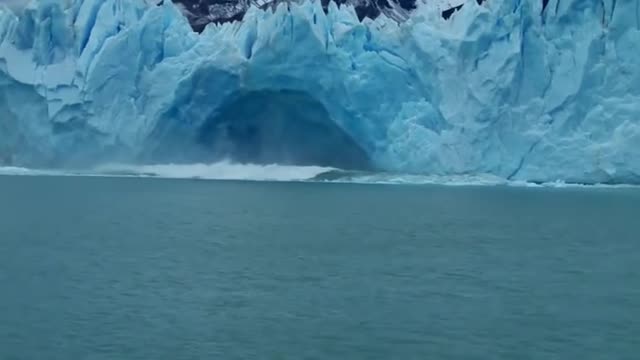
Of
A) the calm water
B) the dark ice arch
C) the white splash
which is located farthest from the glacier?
the calm water

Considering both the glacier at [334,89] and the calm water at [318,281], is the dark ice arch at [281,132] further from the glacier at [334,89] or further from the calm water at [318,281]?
the calm water at [318,281]

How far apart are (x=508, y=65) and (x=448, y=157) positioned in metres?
2.44

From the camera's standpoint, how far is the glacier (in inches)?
907

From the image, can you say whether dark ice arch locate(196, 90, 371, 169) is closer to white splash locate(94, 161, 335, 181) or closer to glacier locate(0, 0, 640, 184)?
glacier locate(0, 0, 640, 184)

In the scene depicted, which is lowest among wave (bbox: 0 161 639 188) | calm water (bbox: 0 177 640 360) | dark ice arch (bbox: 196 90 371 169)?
calm water (bbox: 0 177 640 360)

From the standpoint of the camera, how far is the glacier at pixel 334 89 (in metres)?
23.0

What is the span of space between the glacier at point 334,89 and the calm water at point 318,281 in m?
2.23

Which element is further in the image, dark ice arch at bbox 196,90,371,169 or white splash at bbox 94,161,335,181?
white splash at bbox 94,161,335,181

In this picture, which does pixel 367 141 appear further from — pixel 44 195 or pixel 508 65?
pixel 44 195

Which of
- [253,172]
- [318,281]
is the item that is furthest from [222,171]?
[318,281]

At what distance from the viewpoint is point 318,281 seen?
11.4m

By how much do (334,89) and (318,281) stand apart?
522 inches

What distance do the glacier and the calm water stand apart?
2231mm

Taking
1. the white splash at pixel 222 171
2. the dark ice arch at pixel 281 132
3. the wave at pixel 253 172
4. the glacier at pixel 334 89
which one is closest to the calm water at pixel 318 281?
the glacier at pixel 334 89
